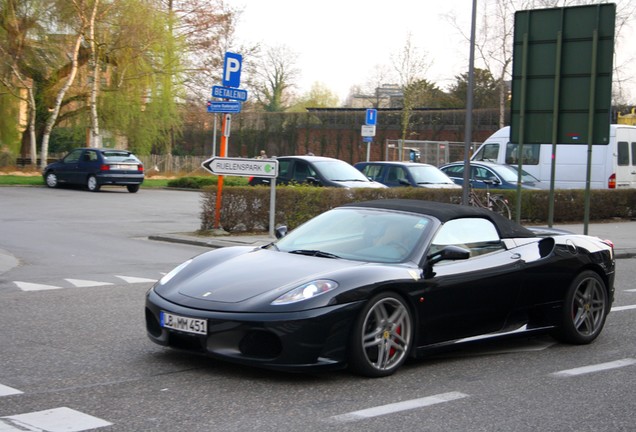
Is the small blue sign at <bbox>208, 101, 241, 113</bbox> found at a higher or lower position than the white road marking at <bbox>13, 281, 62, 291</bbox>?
higher

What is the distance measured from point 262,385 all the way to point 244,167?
1142cm

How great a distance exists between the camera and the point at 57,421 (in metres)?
5.16

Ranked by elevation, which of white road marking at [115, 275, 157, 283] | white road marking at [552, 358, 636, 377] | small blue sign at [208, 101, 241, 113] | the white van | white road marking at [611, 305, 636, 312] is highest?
small blue sign at [208, 101, 241, 113]

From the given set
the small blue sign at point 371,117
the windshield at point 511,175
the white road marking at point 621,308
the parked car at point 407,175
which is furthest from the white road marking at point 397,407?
the small blue sign at point 371,117

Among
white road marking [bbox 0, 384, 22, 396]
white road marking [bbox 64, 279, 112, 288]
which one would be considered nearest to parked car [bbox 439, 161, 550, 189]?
white road marking [bbox 64, 279, 112, 288]

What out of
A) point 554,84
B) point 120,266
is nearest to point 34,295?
point 120,266

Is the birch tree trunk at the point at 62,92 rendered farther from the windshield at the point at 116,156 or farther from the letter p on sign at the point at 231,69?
the letter p on sign at the point at 231,69

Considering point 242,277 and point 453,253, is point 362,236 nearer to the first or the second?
point 453,253

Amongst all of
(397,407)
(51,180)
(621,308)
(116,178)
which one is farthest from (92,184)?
(397,407)

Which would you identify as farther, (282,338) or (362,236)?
(362,236)

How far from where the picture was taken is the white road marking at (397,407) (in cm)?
550

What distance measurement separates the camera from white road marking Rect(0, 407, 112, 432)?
5.04 m

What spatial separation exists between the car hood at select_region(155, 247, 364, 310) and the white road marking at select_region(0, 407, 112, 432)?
1.37 meters

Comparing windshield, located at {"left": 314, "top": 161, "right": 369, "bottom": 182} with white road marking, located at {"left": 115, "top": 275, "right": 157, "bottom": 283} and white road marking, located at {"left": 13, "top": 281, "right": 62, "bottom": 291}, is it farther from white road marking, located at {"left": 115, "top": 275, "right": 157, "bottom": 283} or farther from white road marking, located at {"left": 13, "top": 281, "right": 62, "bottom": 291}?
white road marking, located at {"left": 13, "top": 281, "right": 62, "bottom": 291}
